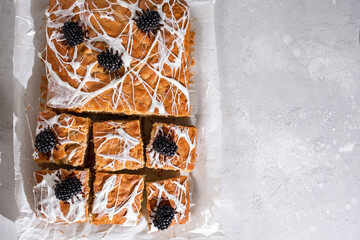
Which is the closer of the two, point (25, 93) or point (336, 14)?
point (25, 93)

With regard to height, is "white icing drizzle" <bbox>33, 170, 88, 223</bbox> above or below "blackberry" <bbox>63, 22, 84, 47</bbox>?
below

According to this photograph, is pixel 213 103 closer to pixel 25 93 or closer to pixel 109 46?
pixel 109 46

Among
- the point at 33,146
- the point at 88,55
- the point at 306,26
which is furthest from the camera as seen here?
the point at 306,26

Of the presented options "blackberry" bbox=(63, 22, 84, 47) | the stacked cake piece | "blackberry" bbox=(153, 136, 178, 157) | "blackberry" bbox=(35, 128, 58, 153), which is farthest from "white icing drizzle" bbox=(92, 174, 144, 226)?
"blackberry" bbox=(63, 22, 84, 47)

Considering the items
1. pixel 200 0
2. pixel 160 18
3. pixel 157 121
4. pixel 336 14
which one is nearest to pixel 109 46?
pixel 160 18

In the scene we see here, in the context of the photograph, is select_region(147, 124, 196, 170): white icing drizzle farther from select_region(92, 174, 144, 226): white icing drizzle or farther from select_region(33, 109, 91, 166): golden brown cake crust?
select_region(33, 109, 91, 166): golden brown cake crust

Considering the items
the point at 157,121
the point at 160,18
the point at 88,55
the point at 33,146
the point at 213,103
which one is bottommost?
the point at 33,146

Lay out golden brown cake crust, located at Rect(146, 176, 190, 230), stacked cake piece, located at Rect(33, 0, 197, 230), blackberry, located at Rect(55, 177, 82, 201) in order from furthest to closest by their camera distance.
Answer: golden brown cake crust, located at Rect(146, 176, 190, 230) → stacked cake piece, located at Rect(33, 0, 197, 230) → blackberry, located at Rect(55, 177, 82, 201)
